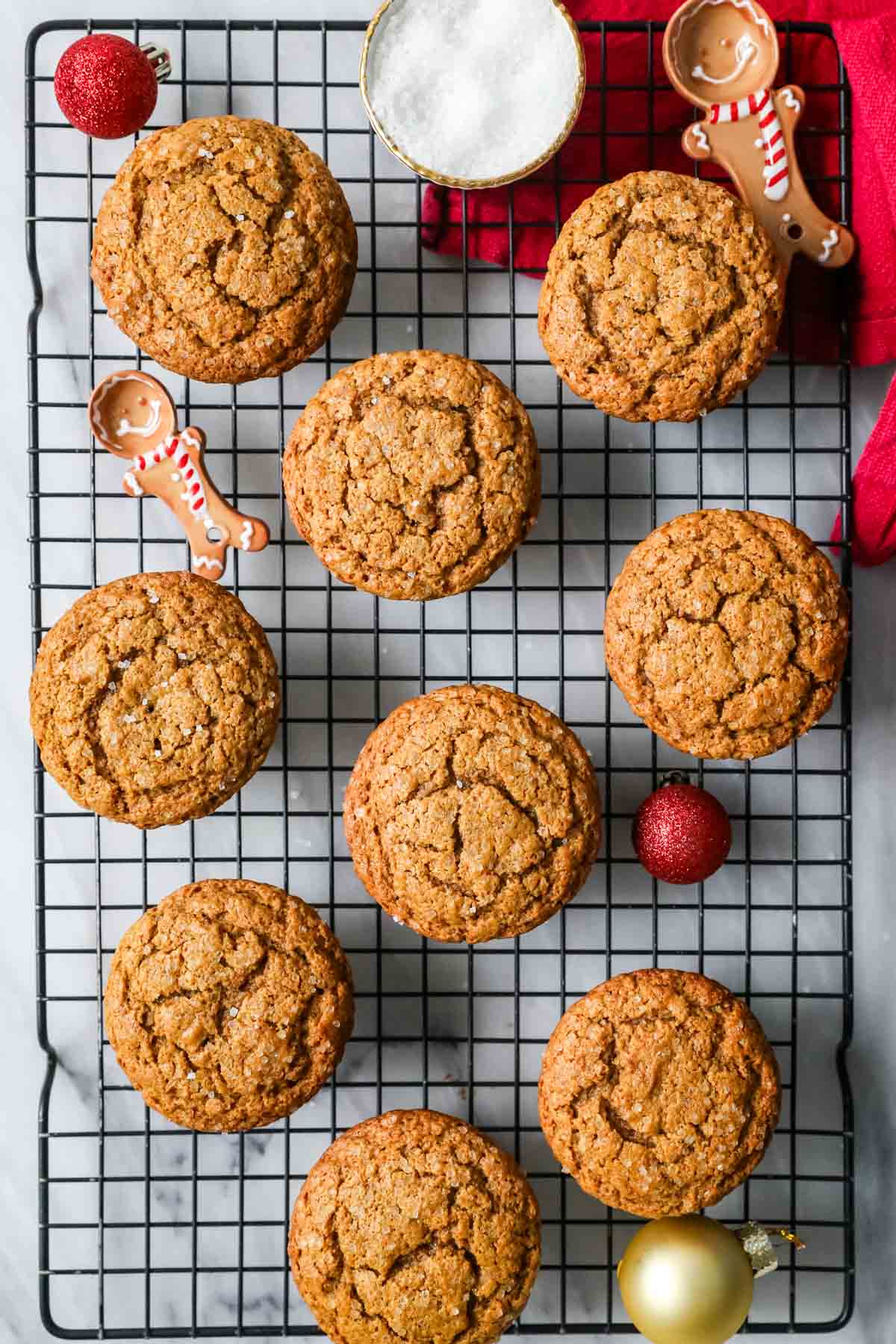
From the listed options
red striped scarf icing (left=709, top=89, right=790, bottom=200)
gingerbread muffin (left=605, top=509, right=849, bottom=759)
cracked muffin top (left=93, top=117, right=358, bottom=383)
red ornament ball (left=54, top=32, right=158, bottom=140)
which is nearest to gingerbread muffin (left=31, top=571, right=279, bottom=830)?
cracked muffin top (left=93, top=117, right=358, bottom=383)

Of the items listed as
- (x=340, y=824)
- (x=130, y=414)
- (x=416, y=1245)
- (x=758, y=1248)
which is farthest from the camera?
(x=340, y=824)

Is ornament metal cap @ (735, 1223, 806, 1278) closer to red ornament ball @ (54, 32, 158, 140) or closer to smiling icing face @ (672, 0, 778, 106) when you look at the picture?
smiling icing face @ (672, 0, 778, 106)

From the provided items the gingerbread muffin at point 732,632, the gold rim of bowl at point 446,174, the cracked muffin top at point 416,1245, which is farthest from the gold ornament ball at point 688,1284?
the gold rim of bowl at point 446,174

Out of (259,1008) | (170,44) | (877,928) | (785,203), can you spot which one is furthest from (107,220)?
(877,928)

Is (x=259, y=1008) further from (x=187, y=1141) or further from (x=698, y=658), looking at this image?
(x=698, y=658)

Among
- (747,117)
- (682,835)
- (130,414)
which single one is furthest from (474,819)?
(747,117)

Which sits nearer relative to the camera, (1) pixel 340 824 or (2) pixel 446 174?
(2) pixel 446 174

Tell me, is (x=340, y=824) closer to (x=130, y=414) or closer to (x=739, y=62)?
(x=130, y=414)
